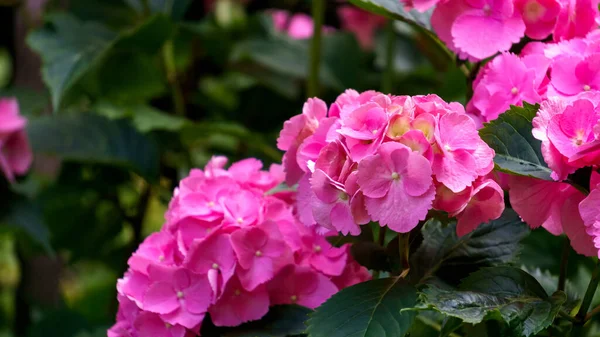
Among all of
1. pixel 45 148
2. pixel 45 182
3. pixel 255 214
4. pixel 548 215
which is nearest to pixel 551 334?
pixel 548 215

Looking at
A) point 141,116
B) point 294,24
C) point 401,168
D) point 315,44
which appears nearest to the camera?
point 401,168

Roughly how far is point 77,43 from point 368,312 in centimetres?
72

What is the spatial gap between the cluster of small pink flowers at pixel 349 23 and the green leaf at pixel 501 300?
1175 millimetres

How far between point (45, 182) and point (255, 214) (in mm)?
1035

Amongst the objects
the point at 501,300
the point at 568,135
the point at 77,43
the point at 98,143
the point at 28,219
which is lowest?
the point at 28,219

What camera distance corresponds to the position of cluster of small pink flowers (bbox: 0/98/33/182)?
47.6 inches

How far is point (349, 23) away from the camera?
1.71 meters

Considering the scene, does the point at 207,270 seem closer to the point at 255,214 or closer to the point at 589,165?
the point at 255,214

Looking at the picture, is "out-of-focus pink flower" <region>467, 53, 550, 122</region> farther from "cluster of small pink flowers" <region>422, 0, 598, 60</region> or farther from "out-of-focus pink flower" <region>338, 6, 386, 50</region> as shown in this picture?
"out-of-focus pink flower" <region>338, 6, 386, 50</region>

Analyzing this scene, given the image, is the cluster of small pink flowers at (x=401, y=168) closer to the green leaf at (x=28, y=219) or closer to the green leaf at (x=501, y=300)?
the green leaf at (x=501, y=300)

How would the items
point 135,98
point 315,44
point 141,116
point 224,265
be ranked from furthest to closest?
point 135,98, point 141,116, point 315,44, point 224,265

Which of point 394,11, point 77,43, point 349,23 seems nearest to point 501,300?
point 394,11

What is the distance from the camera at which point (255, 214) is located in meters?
0.61

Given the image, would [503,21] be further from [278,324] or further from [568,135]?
[278,324]
